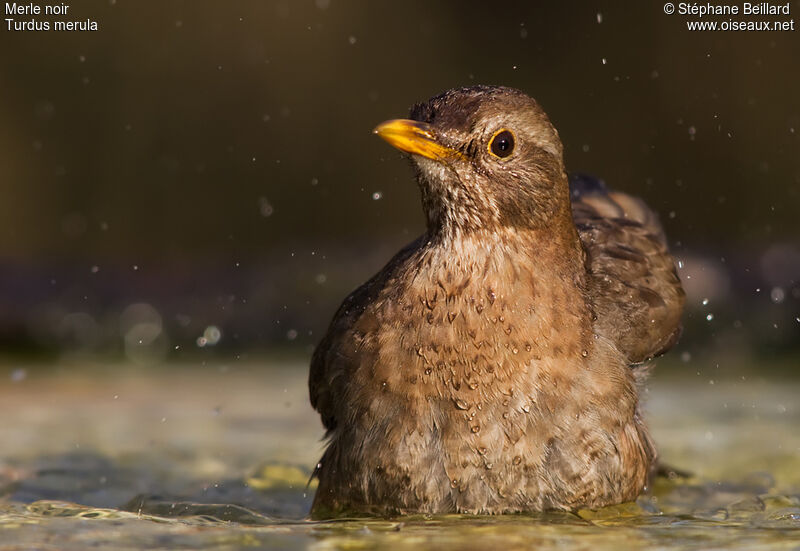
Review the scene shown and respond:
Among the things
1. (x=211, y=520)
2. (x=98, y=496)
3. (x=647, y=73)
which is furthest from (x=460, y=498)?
(x=647, y=73)

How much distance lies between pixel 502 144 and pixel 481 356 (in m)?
0.78

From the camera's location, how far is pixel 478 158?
454cm

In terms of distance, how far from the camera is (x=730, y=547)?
12.3 ft

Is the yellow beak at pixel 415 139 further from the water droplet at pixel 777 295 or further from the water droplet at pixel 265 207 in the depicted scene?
the water droplet at pixel 265 207

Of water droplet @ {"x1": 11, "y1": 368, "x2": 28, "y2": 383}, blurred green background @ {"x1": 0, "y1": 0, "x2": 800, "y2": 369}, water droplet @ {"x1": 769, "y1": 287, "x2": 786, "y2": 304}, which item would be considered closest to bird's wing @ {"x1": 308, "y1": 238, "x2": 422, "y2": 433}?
water droplet @ {"x1": 11, "y1": 368, "x2": 28, "y2": 383}

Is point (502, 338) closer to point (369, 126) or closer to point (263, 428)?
point (263, 428)

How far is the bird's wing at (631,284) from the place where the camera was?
5008mm

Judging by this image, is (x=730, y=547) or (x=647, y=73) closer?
(x=730, y=547)

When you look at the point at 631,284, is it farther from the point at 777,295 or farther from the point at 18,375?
the point at 18,375

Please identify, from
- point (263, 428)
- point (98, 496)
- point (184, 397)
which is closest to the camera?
point (98, 496)

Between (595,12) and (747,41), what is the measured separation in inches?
68.0

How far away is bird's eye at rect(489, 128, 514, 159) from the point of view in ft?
15.0

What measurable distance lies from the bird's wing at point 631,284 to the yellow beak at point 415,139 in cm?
91

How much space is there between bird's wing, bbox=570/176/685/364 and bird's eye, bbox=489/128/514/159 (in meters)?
0.72
